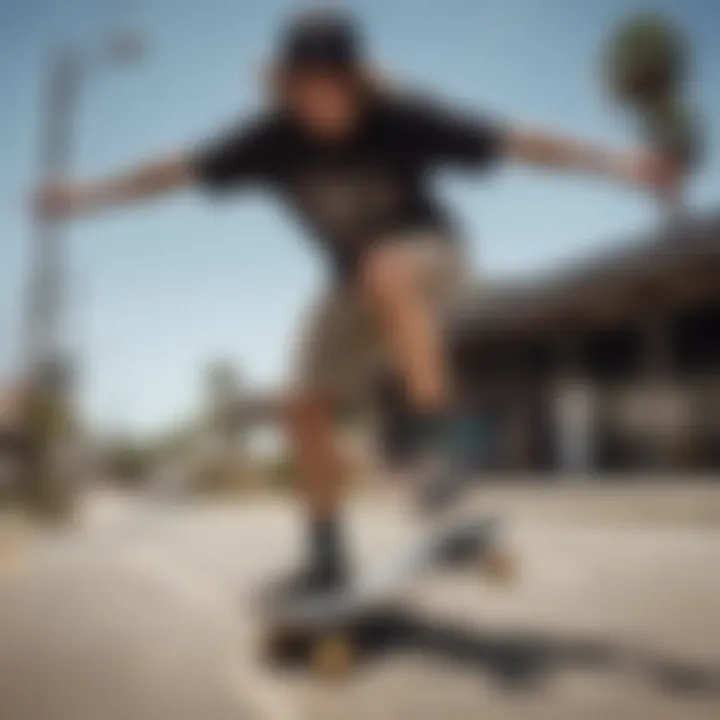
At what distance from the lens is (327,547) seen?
113 cm

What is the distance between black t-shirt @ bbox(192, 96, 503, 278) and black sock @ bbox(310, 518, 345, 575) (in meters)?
0.44

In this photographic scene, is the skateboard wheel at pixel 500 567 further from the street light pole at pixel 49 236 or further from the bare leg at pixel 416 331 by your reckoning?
the street light pole at pixel 49 236

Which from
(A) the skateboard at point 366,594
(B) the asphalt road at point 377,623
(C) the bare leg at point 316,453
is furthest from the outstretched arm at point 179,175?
(A) the skateboard at point 366,594

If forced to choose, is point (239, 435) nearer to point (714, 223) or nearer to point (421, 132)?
point (421, 132)

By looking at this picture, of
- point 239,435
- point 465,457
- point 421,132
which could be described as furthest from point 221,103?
point 465,457

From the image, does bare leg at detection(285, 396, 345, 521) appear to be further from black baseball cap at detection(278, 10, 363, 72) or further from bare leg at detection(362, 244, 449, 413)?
black baseball cap at detection(278, 10, 363, 72)

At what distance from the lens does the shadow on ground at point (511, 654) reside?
92 cm

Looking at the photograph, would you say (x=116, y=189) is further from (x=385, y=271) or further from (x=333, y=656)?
(x=333, y=656)

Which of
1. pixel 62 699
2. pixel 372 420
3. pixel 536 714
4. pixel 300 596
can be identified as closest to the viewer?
pixel 536 714

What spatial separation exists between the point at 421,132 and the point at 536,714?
914mm

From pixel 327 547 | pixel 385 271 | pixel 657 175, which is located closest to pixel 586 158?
pixel 657 175

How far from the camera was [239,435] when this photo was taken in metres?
1.14

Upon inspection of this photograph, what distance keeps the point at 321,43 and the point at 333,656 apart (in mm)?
972

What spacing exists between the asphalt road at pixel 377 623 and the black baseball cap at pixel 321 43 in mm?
742
